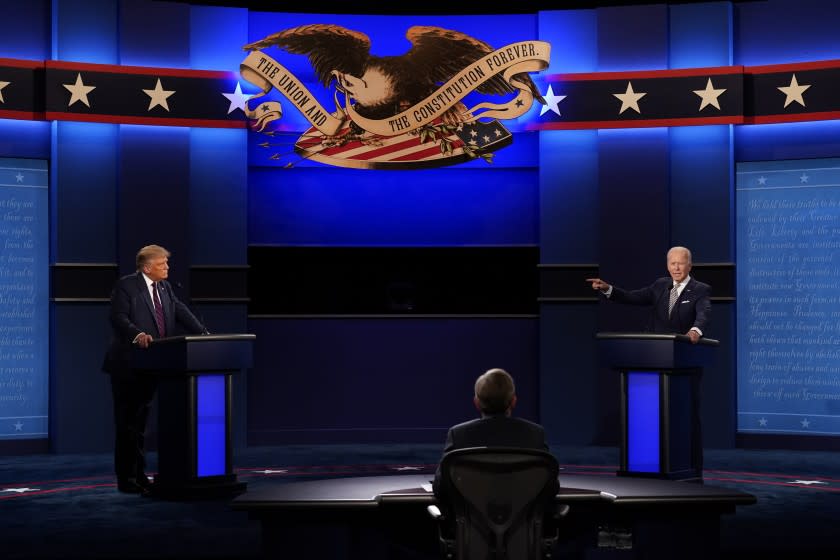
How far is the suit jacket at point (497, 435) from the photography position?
3605 mm

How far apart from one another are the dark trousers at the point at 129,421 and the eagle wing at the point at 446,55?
3926 millimetres

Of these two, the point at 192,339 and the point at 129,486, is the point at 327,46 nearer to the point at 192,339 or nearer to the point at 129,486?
the point at 192,339

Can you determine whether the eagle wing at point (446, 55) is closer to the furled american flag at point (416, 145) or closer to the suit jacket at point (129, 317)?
the furled american flag at point (416, 145)

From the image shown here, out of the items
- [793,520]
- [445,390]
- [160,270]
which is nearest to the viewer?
[793,520]

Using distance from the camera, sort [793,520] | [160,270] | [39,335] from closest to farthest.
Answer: [793,520] → [160,270] → [39,335]

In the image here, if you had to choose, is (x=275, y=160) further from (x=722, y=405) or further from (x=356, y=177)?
(x=722, y=405)

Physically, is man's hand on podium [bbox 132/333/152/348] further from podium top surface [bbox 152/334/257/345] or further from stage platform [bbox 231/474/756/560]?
stage platform [bbox 231/474/756/560]

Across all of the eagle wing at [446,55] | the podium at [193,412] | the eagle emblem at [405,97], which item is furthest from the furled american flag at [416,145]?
the podium at [193,412]

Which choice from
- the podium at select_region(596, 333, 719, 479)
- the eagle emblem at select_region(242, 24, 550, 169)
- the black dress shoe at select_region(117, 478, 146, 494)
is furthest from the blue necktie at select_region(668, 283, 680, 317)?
the black dress shoe at select_region(117, 478, 146, 494)

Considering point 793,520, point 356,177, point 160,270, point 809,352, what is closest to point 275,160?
point 356,177

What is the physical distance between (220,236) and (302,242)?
73 cm

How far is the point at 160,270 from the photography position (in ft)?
22.4

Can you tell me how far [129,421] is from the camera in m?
6.88

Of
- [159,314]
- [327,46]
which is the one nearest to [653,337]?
[159,314]
